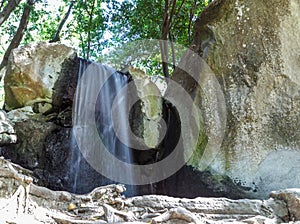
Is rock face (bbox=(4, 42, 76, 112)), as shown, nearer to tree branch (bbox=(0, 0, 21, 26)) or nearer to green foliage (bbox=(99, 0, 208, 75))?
tree branch (bbox=(0, 0, 21, 26))

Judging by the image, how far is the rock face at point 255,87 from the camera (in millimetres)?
5984

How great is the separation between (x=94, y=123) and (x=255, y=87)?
333cm

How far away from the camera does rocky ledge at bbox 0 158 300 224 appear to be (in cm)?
369

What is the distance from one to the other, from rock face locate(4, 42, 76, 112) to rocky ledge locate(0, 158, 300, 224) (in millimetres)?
3773

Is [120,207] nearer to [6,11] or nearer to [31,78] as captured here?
[31,78]

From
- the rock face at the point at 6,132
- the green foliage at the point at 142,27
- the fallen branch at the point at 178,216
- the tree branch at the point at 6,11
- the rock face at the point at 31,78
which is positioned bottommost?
the fallen branch at the point at 178,216

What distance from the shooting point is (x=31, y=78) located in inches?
308

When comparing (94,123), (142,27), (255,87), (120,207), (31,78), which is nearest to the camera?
(120,207)

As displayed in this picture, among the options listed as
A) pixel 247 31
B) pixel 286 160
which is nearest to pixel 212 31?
pixel 247 31

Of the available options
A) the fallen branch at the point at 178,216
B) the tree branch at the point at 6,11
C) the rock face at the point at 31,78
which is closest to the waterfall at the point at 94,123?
the rock face at the point at 31,78

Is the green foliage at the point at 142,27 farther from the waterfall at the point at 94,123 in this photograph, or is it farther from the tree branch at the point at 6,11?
the tree branch at the point at 6,11

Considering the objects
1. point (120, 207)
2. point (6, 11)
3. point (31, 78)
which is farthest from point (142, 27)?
point (120, 207)

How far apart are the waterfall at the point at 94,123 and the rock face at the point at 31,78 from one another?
0.59m

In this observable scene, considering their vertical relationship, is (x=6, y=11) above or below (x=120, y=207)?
above
